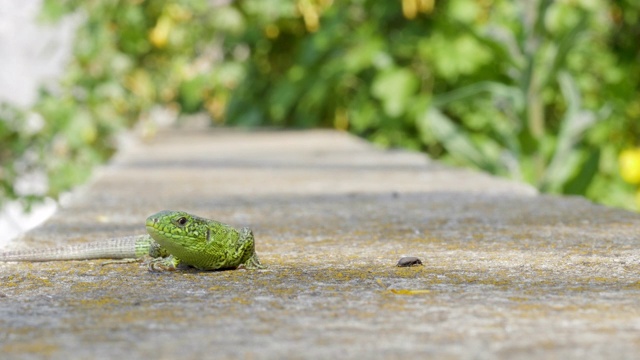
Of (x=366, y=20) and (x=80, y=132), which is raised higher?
(x=366, y=20)

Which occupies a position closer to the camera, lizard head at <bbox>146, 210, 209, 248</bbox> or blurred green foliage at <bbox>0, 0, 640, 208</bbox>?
lizard head at <bbox>146, 210, 209, 248</bbox>

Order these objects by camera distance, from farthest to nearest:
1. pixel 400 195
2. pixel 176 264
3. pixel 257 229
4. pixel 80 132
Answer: pixel 80 132 < pixel 400 195 < pixel 257 229 < pixel 176 264

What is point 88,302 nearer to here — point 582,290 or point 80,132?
point 582,290

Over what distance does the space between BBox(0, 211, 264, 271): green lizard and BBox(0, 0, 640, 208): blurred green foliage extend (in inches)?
120

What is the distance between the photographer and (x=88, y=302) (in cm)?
192

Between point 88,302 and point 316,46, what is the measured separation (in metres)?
6.20

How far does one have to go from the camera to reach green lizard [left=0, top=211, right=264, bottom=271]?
2.27 metres

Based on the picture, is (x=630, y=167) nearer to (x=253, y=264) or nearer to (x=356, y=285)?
(x=253, y=264)

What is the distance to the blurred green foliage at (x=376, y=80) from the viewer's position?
538 centimetres

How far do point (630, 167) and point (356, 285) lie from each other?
18.2 feet

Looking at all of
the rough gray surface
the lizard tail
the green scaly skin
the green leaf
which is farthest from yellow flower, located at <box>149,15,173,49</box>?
the green scaly skin

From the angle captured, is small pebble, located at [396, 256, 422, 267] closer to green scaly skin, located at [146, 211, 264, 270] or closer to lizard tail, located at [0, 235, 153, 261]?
green scaly skin, located at [146, 211, 264, 270]

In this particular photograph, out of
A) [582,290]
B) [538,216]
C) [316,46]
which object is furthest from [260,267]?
[316,46]

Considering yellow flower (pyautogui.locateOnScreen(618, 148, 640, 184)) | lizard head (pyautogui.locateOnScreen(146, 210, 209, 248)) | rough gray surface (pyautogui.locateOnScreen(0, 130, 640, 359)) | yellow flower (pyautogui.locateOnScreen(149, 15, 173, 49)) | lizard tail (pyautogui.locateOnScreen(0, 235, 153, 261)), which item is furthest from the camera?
yellow flower (pyautogui.locateOnScreen(149, 15, 173, 49))
